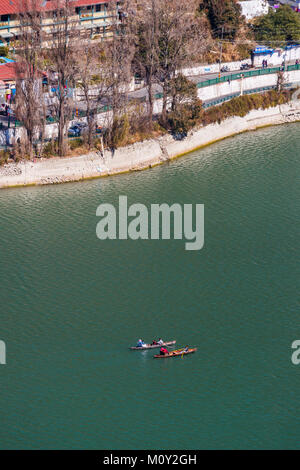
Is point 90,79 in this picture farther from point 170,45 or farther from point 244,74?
point 244,74

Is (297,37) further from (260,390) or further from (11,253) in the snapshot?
(260,390)

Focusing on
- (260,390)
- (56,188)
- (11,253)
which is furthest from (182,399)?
(56,188)

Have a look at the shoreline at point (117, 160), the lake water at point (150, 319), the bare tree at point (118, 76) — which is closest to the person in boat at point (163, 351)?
the lake water at point (150, 319)

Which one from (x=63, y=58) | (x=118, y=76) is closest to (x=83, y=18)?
(x=118, y=76)

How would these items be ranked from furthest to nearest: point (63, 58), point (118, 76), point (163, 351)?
point (118, 76) → point (63, 58) → point (163, 351)

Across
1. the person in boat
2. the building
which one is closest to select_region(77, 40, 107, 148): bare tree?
the building

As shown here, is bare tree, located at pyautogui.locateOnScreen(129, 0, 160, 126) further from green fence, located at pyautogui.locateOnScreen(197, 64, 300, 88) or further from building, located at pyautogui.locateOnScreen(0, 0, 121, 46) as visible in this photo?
green fence, located at pyautogui.locateOnScreen(197, 64, 300, 88)
